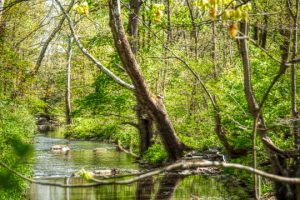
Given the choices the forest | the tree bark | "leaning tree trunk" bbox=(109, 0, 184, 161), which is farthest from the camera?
the tree bark

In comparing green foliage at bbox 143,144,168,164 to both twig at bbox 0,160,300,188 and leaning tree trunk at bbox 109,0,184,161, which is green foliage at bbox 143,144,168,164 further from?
twig at bbox 0,160,300,188

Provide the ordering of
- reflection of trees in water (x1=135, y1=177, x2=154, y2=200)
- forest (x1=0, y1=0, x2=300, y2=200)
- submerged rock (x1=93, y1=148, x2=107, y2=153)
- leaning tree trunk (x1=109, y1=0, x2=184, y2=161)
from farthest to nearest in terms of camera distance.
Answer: submerged rock (x1=93, y1=148, x2=107, y2=153) < leaning tree trunk (x1=109, y1=0, x2=184, y2=161) < reflection of trees in water (x1=135, y1=177, x2=154, y2=200) < forest (x1=0, y1=0, x2=300, y2=200)

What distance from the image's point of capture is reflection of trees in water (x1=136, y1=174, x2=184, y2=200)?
11.2 meters

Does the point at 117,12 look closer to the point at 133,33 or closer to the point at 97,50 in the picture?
the point at 133,33

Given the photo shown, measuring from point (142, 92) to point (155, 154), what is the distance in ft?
12.4

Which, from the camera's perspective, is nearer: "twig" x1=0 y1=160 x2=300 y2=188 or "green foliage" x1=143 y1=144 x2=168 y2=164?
"twig" x1=0 y1=160 x2=300 y2=188

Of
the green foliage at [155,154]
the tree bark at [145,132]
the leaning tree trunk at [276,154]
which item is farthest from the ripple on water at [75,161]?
the leaning tree trunk at [276,154]

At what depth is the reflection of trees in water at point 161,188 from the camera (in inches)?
442

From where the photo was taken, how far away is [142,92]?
44.6 ft

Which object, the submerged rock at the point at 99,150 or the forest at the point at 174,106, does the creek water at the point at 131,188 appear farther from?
the submerged rock at the point at 99,150

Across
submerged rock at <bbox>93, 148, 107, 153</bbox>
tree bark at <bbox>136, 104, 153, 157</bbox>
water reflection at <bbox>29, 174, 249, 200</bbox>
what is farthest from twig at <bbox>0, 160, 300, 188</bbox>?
submerged rock at <bbox>93, 148, 107, 153</bbox>

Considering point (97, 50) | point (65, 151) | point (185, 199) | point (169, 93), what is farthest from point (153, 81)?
point (185, 199)

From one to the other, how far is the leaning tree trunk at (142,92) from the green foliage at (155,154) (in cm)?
154

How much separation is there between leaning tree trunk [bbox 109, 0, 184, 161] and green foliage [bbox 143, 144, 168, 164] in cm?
154
